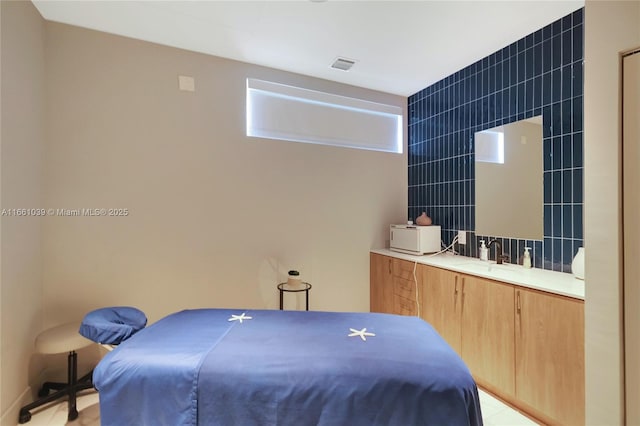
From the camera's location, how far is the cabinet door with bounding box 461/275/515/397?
6.66 ft

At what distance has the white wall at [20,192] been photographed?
177cm

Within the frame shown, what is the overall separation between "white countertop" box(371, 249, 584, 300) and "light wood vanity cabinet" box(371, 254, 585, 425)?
0.13ft

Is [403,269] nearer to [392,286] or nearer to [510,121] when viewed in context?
[392,286]

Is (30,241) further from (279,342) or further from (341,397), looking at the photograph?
(341,397)

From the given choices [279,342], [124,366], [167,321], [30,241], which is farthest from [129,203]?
[279,342]

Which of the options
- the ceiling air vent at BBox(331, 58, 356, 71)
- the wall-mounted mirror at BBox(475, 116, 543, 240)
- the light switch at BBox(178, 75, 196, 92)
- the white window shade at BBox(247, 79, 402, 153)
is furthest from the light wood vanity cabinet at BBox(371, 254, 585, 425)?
the light switch at BBox(178, 75, 196, 92)

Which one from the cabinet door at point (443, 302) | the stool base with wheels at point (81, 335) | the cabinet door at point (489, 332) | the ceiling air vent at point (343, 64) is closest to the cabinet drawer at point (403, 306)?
the cabinet door at point (443, 302)

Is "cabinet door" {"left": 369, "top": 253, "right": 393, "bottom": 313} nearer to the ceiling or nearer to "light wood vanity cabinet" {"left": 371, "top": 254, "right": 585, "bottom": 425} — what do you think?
"light wood vanity cabinet" {"left": 371, "top": 254, "right": 585, "bottom": 425}

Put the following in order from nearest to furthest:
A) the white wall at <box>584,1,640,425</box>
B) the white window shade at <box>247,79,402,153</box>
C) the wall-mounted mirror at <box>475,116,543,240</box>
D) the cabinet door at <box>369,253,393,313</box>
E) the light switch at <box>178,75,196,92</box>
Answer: the white wall at <box>584,1,640,425</box>
the wall-mounted mirror at <box>475,116,543,240</box>
the light switch at <box>178,75,196,92</box>
the white window shade at <box>247,79,402,153</box>
the cabinet door at <box>369,253,393,313</box>

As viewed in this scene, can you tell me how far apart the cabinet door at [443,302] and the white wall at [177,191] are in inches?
33.2

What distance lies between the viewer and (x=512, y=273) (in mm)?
2184

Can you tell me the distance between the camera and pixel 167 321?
72.4 inches

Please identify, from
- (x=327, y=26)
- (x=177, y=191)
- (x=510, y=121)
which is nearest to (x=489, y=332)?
(x=510, y=121)

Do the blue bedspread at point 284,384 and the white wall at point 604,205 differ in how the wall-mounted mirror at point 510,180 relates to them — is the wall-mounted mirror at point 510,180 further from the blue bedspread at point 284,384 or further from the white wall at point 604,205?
the blue bedspread at point 284,384
